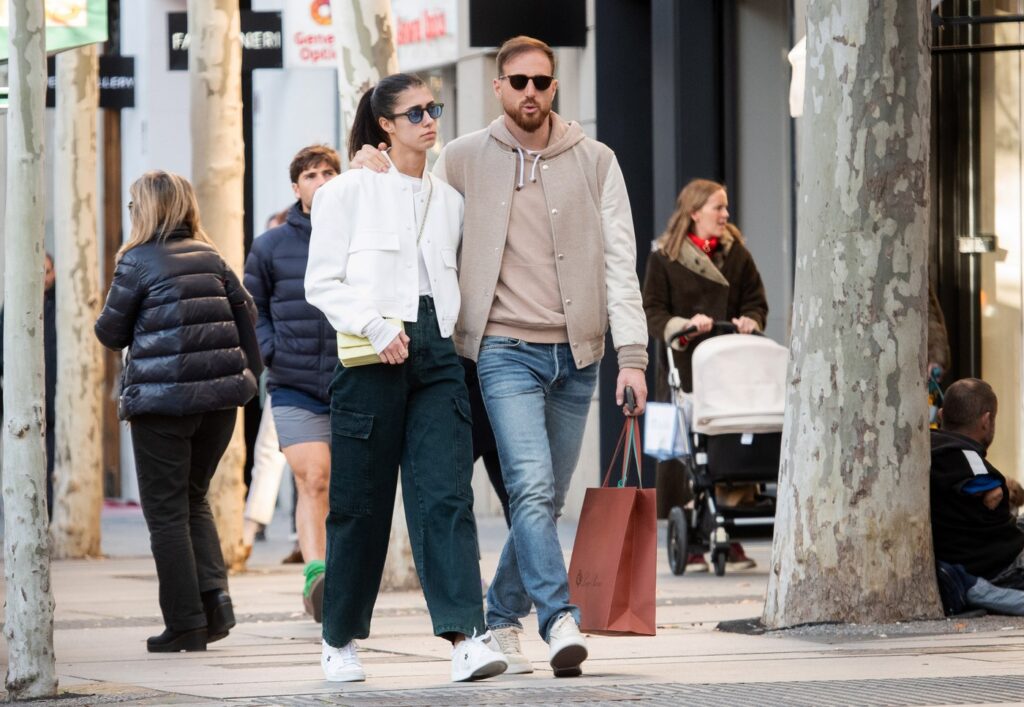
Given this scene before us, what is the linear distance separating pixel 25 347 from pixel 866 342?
299 cm

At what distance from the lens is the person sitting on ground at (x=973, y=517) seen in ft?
27.2

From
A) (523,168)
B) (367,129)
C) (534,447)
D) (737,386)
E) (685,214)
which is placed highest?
(367,129)

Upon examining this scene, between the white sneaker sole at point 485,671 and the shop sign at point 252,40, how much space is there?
9.65 metres

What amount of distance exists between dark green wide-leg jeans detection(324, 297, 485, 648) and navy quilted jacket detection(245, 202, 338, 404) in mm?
2779

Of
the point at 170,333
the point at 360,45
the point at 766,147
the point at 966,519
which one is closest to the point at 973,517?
the point at 966,519

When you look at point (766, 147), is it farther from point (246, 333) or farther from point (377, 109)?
point (377, 109)

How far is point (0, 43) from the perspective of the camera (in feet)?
25.1

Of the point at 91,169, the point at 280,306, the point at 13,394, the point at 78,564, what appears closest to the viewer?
the point at 13,394

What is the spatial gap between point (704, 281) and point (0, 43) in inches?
199

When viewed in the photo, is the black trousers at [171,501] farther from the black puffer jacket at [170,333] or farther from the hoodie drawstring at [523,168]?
the hoodie drawstring at [523,168]

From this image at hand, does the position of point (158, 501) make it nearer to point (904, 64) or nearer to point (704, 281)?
point (904, 64)

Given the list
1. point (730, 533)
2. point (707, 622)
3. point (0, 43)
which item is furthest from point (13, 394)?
point (730, 533)

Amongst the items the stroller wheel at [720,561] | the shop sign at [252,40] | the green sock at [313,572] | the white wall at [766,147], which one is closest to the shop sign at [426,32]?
the shop sign at [252,40]

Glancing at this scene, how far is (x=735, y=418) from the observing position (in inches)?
427
